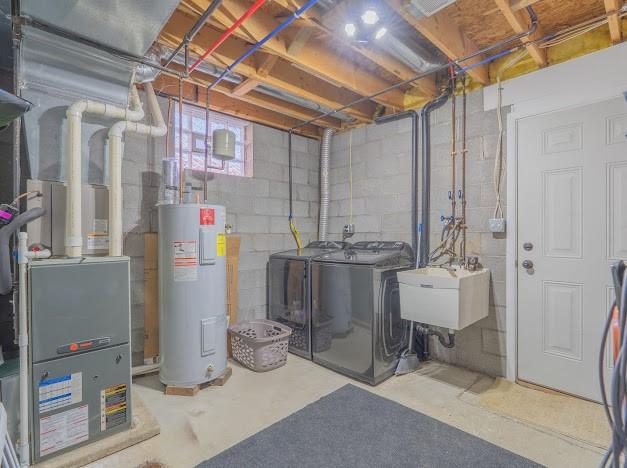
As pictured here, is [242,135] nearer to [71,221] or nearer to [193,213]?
[193,213]

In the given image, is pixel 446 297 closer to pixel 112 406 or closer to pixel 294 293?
pixel 294 293

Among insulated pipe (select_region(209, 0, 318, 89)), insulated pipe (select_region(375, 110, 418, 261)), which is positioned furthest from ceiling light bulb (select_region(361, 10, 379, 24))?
insulated pipe (select_region(375, 110, 418, 261))

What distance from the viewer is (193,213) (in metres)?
2.32

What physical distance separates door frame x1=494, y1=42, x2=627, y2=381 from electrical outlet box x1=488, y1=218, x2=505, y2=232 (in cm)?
6

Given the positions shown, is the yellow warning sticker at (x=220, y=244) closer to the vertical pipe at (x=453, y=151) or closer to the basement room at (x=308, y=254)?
the basement room at (x=308, y=254)

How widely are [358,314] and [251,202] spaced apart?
5.27ft

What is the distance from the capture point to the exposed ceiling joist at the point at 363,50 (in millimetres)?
1870

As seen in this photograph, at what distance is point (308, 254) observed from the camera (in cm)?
317

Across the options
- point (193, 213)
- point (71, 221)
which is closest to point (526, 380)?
point (193, 213)

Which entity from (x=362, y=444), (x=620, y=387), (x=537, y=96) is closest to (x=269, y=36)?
(x=537, y=96)

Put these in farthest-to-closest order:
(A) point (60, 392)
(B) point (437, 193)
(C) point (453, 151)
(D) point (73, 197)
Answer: (B) point (437, 193), (C) point (453, 151), (D) point (73, 197), (A) point (60, 392)

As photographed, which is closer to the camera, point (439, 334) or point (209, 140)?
point (439, 334)

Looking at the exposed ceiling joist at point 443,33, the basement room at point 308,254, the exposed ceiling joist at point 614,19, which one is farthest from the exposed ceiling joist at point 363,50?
the exposed ceiling joist at point 614,19

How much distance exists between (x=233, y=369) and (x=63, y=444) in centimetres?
125
